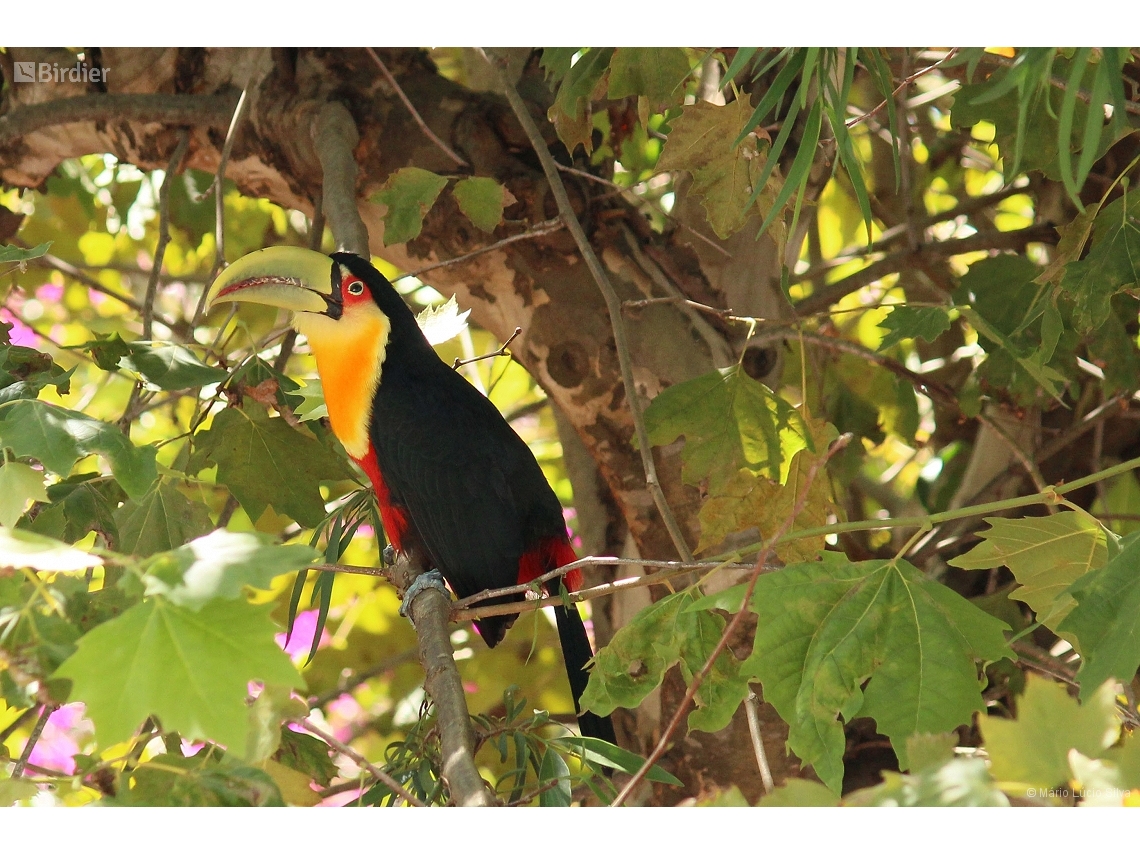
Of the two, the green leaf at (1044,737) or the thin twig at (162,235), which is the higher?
the thin twig at (162,235)

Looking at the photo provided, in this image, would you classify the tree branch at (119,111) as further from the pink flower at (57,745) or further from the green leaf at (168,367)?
the pink flower at (57,745)

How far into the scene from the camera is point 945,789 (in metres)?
1.02

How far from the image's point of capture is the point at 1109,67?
4.48ft

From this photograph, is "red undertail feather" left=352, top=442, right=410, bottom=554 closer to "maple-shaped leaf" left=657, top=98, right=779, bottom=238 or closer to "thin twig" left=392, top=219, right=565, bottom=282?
"thin twig" left=392, top=219, right=565, bottom=282

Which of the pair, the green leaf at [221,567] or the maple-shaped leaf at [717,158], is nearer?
the green leaf at [221,567]

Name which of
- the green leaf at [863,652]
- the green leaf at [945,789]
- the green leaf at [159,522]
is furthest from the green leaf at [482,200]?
the green leaf at [945,789]

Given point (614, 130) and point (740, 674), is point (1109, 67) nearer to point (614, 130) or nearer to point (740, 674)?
point (740, 674)

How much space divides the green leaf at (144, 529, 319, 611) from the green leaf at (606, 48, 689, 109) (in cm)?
124

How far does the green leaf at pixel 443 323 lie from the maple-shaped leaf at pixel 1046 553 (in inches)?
45.4

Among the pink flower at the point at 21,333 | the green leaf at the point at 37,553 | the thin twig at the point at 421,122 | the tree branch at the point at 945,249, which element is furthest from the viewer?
the pink flower at the point at 21,333

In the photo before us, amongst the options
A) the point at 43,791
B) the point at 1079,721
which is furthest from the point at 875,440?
the point at 43,791

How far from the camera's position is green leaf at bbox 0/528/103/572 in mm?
1119

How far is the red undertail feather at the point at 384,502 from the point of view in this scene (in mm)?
2439

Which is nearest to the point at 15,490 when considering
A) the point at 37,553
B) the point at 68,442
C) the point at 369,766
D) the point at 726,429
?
the point at 68,442
